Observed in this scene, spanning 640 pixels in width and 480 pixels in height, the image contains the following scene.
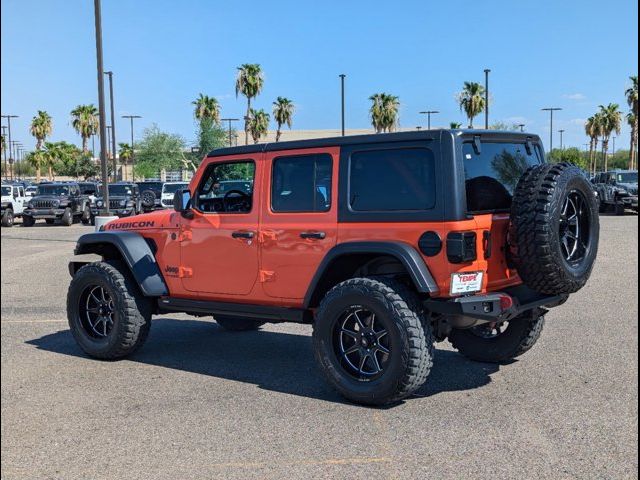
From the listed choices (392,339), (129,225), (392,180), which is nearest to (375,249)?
(392,180)

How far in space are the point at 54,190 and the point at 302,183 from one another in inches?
1022

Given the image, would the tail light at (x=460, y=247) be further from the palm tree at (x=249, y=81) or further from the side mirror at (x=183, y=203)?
the palm tree at (x=249, y=81)

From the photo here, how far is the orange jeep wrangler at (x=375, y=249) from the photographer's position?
506 cm

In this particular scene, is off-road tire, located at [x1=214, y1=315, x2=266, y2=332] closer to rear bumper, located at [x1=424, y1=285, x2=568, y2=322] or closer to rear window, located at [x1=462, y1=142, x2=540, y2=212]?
rear bumper, located at [x1=424, y1=285, x2=568, y2=322]

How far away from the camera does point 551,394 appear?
5.49 metres

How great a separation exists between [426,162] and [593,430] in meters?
2.12

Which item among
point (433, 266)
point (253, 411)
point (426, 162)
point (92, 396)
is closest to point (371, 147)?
point (426, 162)

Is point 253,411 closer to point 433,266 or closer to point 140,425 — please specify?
point 140,425

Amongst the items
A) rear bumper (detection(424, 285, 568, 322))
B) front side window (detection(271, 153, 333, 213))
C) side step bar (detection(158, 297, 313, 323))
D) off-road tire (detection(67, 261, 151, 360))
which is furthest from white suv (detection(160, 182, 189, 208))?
rear bumper (detection(424, 285, 568, 322))

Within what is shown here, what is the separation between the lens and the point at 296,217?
5789 mm

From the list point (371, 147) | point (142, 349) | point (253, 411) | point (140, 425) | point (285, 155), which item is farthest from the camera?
point (142, 349)

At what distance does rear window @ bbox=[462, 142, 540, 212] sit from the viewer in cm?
Result: 526

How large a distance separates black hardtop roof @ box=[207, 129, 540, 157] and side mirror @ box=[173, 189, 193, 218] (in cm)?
44

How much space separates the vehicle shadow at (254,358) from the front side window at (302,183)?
4.68 ft
